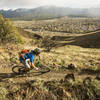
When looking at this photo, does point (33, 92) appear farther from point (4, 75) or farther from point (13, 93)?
point (4, 75)

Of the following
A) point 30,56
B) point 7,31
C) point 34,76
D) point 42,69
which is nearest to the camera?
→ point 30,56

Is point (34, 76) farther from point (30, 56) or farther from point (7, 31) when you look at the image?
point (7, 31)

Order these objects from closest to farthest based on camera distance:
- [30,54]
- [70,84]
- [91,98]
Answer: [91,98], [70,84], [30,54]

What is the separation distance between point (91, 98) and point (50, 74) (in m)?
3.09

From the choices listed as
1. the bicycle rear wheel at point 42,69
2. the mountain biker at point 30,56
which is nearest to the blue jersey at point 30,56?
the mountain biker at point 30,56

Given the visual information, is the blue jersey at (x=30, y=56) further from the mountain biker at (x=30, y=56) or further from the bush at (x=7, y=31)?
the bush at (x=7, y=31)

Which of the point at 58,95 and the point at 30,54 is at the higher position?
the point at 30,54

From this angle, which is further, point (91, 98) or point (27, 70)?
point (27, 70)

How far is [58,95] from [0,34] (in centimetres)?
2211

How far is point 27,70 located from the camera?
7.27 metres

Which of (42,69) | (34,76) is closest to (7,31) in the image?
(42,69)

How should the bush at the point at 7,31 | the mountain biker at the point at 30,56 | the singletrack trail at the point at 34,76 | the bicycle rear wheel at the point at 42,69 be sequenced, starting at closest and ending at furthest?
the mountain biker at the point at 30,56, the singletrack trail at the point at 34,76, the bicycle rear wheel at the point at 42,69, the bush at the point at 7,31

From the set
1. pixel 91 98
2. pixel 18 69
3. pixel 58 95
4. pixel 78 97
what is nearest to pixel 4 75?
pixel 18 69

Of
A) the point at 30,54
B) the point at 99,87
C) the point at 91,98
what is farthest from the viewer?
the point at 30,54
